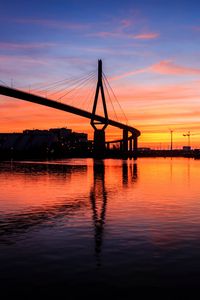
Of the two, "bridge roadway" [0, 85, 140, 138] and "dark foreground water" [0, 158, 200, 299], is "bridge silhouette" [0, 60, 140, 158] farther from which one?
"dark foreground water" [0, 158, 200, 299]

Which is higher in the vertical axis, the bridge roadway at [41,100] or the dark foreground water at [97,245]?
the bridge roadway at [41,100]

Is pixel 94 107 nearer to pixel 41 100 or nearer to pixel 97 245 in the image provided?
pixel 41 100

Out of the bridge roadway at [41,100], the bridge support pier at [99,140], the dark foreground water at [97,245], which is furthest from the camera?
the bridge support pier at [99,140]

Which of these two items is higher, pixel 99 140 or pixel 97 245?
pixel 99 140

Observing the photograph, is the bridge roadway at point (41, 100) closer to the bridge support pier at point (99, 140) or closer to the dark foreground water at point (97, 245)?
the bridge support pier at point (99, 140)

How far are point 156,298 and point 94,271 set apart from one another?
9.20ft

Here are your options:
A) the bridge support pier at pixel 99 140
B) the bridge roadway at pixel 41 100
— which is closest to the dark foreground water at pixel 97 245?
the bridge roadway at pixel 41 100

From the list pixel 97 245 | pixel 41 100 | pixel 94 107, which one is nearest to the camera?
pixel 97 245

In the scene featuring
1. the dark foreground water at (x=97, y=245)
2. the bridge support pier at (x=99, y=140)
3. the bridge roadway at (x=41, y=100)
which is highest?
the bridge roadway at (x=41, y=100)

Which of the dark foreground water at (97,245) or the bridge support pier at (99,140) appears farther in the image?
the bridge support pier at (99,140)

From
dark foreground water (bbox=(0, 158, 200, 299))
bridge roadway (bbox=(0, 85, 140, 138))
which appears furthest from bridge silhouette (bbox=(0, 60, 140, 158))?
dark foreground water (bbox=(0, 158, 200, 299))

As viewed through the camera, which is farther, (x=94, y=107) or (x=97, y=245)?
(x=94, y=107)

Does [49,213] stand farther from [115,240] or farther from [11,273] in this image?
[11,273]

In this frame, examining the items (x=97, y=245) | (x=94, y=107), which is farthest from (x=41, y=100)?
(x=97, y=245)
